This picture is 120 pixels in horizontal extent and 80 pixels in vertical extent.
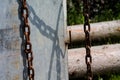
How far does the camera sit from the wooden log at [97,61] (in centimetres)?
457

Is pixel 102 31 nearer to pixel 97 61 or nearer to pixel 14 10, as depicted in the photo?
pixel 97 61

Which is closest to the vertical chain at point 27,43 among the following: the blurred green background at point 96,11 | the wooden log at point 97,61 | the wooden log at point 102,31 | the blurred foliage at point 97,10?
the wooden log at point 97,61

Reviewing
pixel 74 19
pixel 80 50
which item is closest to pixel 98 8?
pixel 74 19

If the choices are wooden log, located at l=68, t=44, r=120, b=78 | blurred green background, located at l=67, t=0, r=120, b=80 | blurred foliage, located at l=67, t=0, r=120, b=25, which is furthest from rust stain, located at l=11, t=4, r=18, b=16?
blurred foliage, located at l=67, t=0, r=120, b=25

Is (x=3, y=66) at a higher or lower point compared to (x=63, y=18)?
lower

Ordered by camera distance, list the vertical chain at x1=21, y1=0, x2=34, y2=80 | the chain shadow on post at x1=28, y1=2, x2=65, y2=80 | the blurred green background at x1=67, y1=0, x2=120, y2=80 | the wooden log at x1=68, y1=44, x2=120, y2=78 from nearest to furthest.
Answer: the vertical chain at x1=21, y1=0, x2=34, y2=80 < the chain shadow on post at x1=28, y1=2, x2=65, y2=80 < the wooden log at x1=68, y1=44, x2=120, y2=78 < the blurred green background at x1=67, y1=0, x2=120, y2=80

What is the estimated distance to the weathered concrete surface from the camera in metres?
2.65

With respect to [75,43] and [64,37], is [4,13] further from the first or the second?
[75,43]

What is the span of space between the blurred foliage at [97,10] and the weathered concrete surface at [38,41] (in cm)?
378

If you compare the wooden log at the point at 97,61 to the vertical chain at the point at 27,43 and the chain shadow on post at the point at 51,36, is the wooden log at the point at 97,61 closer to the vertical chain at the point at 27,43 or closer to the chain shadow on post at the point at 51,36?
the chain shadow on post at the point at 51,36

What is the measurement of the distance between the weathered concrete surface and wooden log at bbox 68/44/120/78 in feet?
5.72

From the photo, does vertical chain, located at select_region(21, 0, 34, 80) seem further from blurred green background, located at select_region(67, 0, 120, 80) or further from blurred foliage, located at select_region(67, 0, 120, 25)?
blurred foliage, located at select_region(67, 0, 120, 25)

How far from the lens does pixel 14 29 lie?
267 cm

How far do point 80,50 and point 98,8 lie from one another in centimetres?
272
